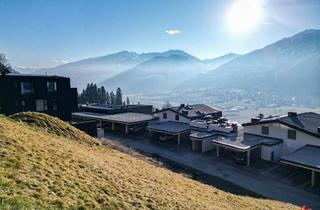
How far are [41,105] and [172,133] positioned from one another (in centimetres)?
1847

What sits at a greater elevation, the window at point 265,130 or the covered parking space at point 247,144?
the window at point 265,130

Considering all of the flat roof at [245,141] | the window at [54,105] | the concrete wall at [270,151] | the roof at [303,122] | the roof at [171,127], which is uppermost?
the window at [54,105]

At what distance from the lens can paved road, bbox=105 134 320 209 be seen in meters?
24.1

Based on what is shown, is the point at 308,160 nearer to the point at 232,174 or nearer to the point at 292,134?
the point at 292,134

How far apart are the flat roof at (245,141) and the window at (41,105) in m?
23.4

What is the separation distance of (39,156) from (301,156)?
24.7 metres

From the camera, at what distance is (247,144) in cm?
3209

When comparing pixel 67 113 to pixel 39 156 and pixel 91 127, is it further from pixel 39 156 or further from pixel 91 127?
pixel 39 156

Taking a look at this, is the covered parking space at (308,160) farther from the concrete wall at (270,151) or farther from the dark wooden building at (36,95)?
the dark wooden building at (36,95)

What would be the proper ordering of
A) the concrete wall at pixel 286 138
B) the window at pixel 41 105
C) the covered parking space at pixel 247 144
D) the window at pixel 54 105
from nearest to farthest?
the concrete wall at pixel 286 138 < the covered parking space at pixel 247 144 < the window at pixel 41 105 < the window at pixel 54 105

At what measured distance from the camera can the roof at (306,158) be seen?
2596 cm

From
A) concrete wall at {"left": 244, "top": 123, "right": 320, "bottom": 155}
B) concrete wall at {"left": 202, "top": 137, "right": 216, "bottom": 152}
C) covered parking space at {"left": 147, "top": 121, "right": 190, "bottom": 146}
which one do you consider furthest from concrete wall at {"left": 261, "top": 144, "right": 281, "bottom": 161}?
covered parking space at {"left": 147, "top": 121, "right": 190, "bottom": 146}

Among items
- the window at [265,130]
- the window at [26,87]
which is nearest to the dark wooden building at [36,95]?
the window at [26,87]

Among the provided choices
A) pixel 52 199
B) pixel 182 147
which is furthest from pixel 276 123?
pixel 52 199
